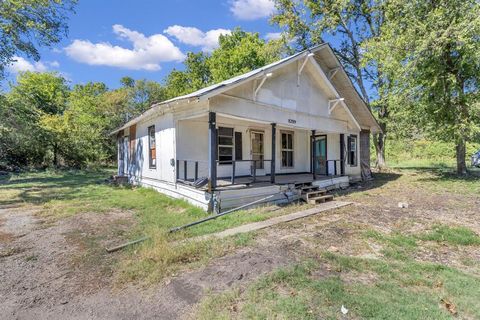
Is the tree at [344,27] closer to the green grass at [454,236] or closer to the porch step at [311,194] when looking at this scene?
the porch step at [311,194]

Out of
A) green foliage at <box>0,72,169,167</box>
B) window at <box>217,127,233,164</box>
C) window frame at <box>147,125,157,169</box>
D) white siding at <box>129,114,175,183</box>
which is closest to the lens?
A: white siding at <box>129,114,175,183</box>

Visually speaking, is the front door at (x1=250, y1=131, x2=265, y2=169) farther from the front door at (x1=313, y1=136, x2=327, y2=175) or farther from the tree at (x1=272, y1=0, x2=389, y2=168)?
the tree at (x1=272, y1=0, x2=389, y2=168)

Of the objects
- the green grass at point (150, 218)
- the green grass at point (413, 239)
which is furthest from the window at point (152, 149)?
the green grass at point (413, 239)

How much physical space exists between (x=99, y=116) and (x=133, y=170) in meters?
18.6

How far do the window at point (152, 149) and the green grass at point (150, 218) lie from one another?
1.17 meters

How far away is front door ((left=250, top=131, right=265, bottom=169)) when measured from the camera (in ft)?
40.4

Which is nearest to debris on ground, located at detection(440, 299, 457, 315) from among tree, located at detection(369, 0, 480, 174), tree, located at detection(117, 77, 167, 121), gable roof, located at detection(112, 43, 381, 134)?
gable roof, located at detection(112, 43, 381, 134)

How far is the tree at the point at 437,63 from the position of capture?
1189cm

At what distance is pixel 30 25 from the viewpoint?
12242 millimetres

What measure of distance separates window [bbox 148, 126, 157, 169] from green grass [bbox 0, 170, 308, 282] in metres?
1.17

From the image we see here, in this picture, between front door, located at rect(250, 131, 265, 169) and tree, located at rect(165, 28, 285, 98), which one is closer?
front door, located at rect(250, 131, 265, 169)

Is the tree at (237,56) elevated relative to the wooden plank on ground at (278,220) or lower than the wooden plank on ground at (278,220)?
elevated

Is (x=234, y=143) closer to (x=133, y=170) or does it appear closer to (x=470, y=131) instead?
(x=133, y=170)

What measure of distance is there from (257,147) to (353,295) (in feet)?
30.7
